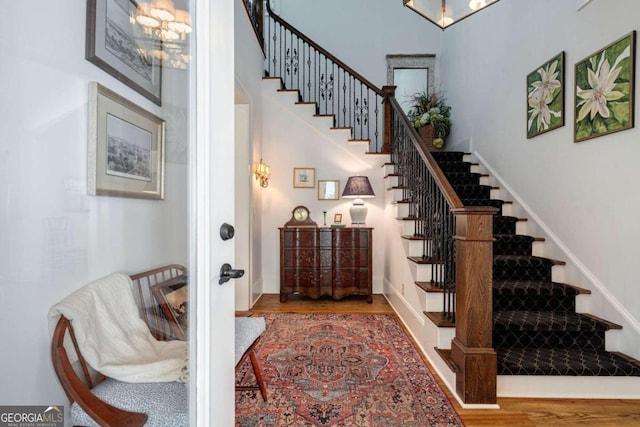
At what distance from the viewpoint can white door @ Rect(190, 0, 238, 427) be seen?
927 mm

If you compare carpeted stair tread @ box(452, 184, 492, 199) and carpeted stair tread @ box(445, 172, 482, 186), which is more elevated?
carpeted stair tread @ box(445, 172, 482, 186)

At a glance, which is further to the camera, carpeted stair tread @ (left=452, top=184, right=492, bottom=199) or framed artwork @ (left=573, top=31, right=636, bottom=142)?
carpeted stair tread @ (left=452, top=184, right=492, bottom=199)

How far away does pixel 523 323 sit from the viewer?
218 centimetres

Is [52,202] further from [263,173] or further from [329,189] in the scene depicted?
[329,189]

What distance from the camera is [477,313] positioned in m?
1.85

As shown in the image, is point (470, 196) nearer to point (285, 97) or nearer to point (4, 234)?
point (285, 97)

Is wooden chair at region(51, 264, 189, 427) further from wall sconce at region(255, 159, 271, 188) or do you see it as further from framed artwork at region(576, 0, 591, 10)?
framed artwork at region(576, 0, 591, 10)

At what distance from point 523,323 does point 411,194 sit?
1582mm

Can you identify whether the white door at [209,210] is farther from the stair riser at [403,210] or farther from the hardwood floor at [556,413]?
the stair riser at [403,210]

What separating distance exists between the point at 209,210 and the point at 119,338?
20.9 inches

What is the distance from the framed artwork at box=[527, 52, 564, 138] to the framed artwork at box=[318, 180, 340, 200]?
7.60ft

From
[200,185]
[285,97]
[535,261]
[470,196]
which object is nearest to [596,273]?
[535,261]

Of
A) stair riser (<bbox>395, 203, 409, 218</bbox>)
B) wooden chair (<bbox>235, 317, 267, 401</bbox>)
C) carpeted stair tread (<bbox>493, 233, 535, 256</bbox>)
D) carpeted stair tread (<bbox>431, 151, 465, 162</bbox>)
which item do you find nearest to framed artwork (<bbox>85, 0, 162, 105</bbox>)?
wooden chair (<bbox>235, 317, 267, 401</bbox>)

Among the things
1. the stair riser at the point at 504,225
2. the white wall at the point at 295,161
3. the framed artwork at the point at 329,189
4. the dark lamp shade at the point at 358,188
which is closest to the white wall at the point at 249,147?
the white wall at the point at 295,161
